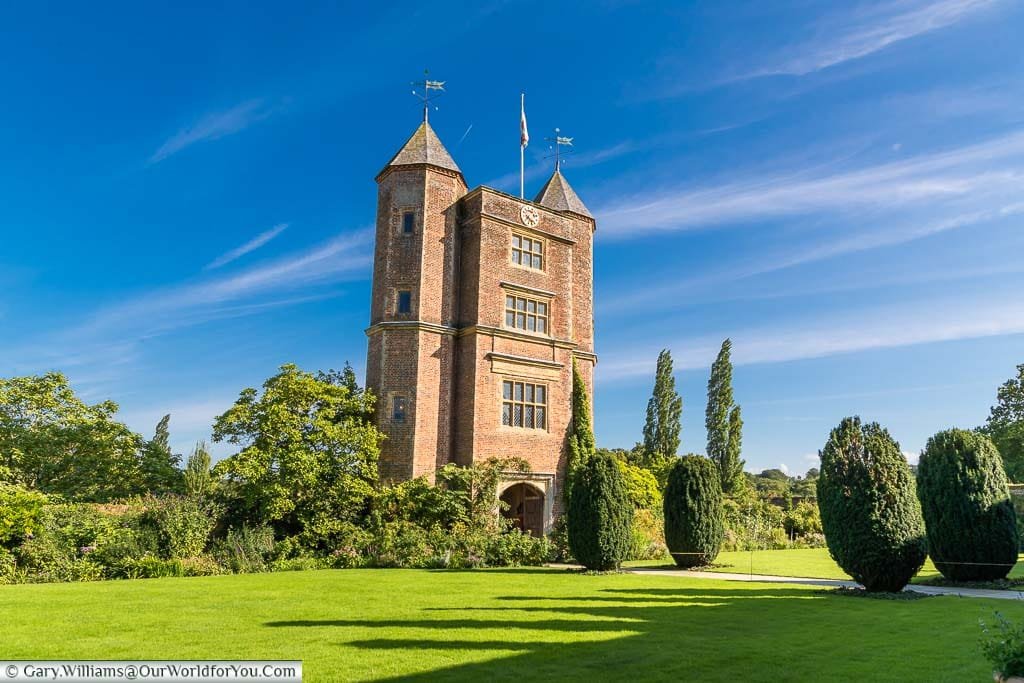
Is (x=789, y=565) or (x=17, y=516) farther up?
(x=17, y=516)

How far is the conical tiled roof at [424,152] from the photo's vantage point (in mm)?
24719

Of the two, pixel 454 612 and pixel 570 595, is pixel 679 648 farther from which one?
pixel 570 595

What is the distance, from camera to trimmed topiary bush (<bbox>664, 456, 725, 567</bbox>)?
19.3 m

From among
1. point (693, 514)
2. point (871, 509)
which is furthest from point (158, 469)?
point (871, 509)

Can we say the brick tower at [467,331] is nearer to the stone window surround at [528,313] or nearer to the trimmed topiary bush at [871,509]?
the stone window surround at [528,313]

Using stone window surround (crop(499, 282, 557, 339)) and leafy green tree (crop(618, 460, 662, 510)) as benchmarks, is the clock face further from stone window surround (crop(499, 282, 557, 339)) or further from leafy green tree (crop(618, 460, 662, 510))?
leafy green tree (crop(618, 460, 662, 510))

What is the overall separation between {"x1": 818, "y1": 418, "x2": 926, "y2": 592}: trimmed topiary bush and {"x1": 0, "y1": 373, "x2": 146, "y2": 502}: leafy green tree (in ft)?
72.8

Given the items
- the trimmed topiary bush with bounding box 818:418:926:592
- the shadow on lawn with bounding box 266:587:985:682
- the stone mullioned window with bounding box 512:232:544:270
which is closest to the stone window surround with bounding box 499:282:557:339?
the stone mullioned window with bounding box 512:232:544:270

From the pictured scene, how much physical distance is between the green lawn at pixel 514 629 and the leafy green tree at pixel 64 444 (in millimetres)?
9484

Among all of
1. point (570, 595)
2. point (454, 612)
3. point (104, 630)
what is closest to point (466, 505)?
point (570, 595)

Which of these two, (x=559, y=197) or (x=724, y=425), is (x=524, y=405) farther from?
(x=724, y=425)

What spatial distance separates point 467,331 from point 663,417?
89.7ft

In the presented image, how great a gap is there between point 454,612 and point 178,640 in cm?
406

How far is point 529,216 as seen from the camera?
26266mm
